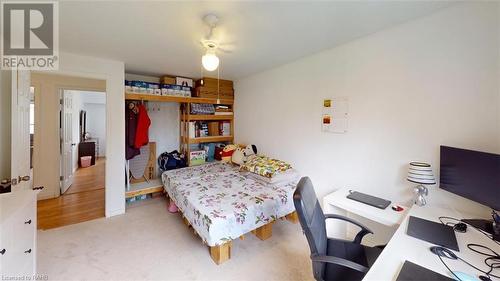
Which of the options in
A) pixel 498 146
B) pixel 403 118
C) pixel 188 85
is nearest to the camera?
pixel 498 146

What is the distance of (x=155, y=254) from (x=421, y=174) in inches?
105

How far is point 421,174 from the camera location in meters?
1.62

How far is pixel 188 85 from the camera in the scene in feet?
12.9

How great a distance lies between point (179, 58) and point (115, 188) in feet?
7.17

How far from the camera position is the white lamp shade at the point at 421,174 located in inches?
63.2

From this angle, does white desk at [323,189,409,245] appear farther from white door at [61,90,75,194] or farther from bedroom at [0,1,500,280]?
white door at [61,90,75,194]

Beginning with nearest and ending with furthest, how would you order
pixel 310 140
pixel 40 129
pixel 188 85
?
pixel 310 140 < pixel 40 129 < pixel 188 85

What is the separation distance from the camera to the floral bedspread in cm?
197

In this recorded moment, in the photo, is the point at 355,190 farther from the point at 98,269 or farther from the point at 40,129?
the point at 40,129

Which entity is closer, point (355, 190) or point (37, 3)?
point (37, 3)

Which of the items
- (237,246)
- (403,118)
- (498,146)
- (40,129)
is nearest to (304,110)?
(403,118)

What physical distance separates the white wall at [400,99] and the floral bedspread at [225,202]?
28.2 inches

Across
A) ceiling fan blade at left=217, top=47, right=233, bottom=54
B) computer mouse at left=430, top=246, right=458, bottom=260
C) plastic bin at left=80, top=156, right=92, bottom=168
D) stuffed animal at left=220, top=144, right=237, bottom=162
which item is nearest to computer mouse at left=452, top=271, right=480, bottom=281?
computer mouse at left=430, top=246, right=458, bottom=260

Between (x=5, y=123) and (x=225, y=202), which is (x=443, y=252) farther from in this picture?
(x=5, y=123)
